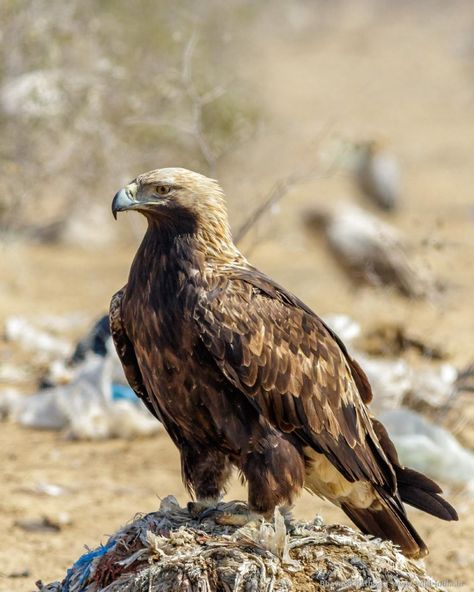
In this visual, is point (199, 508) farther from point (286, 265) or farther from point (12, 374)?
point (286, 265)

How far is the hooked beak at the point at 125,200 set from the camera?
385 cm

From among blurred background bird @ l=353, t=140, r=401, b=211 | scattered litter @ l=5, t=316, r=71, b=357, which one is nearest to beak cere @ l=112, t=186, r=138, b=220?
scattered litter @ l=5, t=316, r=71, b=357

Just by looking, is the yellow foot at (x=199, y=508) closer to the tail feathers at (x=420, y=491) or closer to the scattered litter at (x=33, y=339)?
the tail feathers at (x=420, y=491)

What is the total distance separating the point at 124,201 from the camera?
152 inches

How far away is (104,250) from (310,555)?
32.6 feet

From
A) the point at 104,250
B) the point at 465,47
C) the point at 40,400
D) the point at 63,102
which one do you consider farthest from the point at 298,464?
the point at 465,47

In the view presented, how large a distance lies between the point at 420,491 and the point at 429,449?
231 centimetres

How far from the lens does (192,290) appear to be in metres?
3.79

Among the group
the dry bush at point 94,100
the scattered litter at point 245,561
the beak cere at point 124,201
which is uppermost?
the dry bush at point 94,100

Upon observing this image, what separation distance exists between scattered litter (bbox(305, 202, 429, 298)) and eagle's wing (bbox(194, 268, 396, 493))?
15.3ft

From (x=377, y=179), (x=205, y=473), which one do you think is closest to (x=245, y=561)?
(x=205, y=473)

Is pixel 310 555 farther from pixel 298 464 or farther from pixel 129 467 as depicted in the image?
pixel 129 467

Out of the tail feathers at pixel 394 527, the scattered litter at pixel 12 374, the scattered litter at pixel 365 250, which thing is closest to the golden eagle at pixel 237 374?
the tail feathers at pixel 394 527

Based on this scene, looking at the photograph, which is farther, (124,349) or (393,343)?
(393,343)
